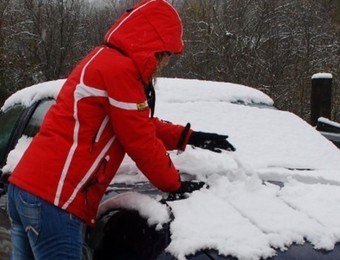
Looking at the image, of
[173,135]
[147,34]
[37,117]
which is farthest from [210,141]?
[37,117]

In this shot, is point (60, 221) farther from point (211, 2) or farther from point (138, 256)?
point (211, 2)

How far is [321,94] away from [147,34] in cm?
540

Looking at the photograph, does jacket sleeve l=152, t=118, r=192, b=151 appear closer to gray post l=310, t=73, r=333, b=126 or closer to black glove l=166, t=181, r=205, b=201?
black glove l=166, t=181, r=205, b=201

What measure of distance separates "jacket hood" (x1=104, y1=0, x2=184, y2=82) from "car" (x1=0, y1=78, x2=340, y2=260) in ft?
1.96

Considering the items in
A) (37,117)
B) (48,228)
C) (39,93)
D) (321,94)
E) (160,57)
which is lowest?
(321,94)

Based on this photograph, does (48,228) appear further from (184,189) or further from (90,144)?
(184,189)

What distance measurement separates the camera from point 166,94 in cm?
385

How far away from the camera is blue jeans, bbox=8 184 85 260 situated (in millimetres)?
2359

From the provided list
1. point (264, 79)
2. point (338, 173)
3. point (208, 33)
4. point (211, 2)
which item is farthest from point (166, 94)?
point (211, 2)

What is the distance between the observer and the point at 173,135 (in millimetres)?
2971

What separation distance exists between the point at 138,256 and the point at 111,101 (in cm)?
63

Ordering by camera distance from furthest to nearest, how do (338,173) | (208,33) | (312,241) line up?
(208,33) < (338,173) < (312,241)

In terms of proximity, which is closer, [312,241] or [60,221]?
[312,241]

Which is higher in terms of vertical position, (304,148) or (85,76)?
(85,76)
